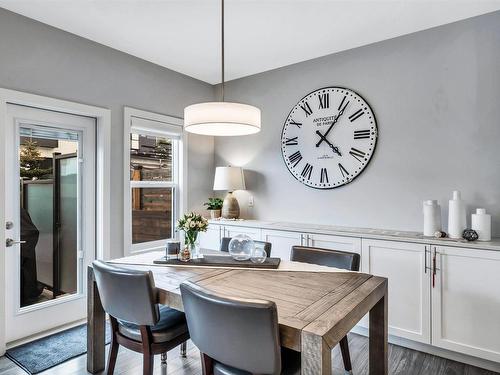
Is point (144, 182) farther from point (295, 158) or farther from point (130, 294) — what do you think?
point (130, 294)

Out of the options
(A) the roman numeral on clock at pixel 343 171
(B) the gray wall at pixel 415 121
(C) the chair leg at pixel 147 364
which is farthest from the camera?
(A) the roman numeral on clock at pixel 343 171

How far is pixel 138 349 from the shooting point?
6.08 feet

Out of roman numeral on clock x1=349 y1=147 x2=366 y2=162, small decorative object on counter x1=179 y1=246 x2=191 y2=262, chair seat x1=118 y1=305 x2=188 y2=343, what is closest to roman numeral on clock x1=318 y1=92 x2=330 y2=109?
roman numeral on clock x1=349 y1=147 x2=366 y2=162

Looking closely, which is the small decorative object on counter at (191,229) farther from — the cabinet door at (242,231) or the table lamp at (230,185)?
the table lamp at (230,185)

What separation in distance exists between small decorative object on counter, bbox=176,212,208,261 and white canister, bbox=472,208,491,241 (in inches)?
79.3

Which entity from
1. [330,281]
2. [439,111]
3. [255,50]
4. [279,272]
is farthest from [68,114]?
[439,111]

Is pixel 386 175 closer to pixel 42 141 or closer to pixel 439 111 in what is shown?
pixel 439 111

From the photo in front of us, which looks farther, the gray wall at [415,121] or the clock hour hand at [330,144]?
the clock hour hand at [330,144]

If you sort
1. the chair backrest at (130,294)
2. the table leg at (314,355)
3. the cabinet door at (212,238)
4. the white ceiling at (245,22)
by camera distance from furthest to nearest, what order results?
the cabinet door at (212,238) → the white ceiling at (245,22) → the chair backrest at (130,294) → the table leg at (314,355)

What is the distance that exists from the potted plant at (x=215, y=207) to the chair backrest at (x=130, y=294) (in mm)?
2148

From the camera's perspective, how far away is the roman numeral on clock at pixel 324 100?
3369mm

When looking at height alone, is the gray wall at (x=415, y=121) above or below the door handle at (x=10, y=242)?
above

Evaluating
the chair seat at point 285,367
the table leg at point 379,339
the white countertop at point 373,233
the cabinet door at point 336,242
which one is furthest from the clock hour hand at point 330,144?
the chair seat at point 285,367

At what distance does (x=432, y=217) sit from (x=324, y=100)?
154 centimetres
